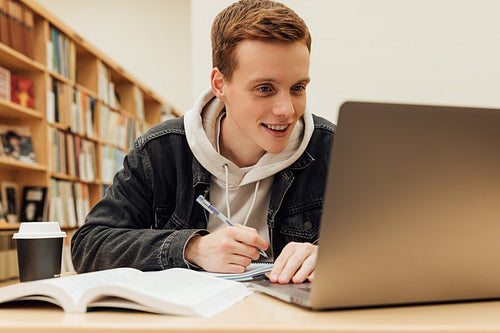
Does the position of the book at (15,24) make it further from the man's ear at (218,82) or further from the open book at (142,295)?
the open book at (142,295)

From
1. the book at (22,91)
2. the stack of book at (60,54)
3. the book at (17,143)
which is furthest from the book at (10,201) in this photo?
the stack of book at (60,54)

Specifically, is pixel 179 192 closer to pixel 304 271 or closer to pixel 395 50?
pixel 304 271


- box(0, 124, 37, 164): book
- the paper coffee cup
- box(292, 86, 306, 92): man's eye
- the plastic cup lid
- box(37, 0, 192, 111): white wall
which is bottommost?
the paper coffee cup

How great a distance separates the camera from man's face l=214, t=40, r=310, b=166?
3.91 ft

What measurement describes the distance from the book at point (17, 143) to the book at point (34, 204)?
0.19 metres

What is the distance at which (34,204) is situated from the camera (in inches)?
118

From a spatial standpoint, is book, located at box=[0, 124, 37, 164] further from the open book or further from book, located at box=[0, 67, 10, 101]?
the open book

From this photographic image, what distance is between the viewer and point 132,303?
516 mm

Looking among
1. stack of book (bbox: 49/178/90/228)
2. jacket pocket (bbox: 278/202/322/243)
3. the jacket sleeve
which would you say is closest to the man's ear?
the jacket sleeve

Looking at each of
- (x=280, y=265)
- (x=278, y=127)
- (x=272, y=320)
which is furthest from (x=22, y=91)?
(x=272, y=320)

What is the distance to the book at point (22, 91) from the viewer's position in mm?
2875

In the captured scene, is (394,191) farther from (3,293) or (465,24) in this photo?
(465,24)

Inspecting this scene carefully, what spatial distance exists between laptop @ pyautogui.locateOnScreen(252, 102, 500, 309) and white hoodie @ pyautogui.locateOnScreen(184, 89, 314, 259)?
79 cm

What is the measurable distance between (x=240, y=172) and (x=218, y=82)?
0.27 metres
